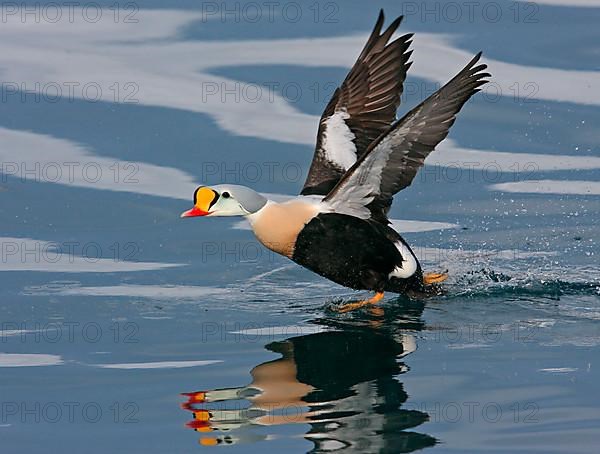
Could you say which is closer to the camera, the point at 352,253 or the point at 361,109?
the point at 352,253

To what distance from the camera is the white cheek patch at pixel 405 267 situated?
9.51 meters

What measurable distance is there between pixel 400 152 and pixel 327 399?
207cm

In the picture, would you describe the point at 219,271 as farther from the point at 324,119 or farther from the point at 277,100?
the point at 277,100

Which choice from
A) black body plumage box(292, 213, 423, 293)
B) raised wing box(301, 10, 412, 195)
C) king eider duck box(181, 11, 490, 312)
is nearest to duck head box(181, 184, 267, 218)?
king eider duck box(181, 11, 490, 312)

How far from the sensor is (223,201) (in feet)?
29.9

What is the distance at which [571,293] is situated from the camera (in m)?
9.52

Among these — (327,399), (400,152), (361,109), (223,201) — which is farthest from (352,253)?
(327,399)

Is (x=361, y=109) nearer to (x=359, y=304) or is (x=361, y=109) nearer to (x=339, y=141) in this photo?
(x=339, y=141)

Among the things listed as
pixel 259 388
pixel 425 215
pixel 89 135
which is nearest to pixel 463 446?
pixel 259 388

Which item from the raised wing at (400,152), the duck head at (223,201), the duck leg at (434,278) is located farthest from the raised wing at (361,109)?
the duck head at (223,201)

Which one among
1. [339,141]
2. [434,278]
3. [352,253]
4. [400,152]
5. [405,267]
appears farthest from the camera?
[339,141]

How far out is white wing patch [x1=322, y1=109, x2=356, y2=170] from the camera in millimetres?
10305

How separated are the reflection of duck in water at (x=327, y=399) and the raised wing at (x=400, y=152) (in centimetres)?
103

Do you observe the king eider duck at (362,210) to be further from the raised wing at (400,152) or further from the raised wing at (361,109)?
the raised wing at (361,109)
